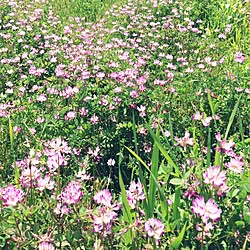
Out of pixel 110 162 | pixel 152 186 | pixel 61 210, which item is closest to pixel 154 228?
pixel 152 186

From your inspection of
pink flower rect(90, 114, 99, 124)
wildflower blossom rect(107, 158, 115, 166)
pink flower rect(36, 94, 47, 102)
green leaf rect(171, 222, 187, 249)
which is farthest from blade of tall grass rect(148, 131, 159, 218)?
pink flower rect(36, 94, 47, 102)

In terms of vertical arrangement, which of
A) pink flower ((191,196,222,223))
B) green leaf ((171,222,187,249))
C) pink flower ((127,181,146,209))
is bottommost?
green leaf ((171,222,187,249))

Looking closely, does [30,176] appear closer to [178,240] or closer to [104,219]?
[104,219]

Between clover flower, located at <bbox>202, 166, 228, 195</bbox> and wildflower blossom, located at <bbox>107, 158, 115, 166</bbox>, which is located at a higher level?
clover flower, located at <bbox>202, 166, 228, 195</bbox>

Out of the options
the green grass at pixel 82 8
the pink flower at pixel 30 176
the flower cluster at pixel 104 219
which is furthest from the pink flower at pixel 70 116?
the green grass at pixel 82 8

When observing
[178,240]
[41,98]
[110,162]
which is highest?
[178,240]

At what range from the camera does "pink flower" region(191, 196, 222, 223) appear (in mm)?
1400

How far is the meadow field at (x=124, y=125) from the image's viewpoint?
5.12 feet

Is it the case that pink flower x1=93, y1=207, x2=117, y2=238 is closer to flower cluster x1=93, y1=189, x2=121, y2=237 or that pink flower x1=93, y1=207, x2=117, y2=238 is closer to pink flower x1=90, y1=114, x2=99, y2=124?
flower cluster x1=93, y1=189, x2=121, y2=237

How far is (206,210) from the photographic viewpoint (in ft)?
4.67

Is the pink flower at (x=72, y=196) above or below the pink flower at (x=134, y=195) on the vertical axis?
above

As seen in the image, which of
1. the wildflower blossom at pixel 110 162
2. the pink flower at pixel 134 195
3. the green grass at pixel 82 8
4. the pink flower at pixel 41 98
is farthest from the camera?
the green grass at pixel 82 8

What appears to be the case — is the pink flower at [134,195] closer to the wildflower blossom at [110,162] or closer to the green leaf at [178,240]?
the green leaf at [178,240]

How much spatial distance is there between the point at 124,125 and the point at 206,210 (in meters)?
1.26
